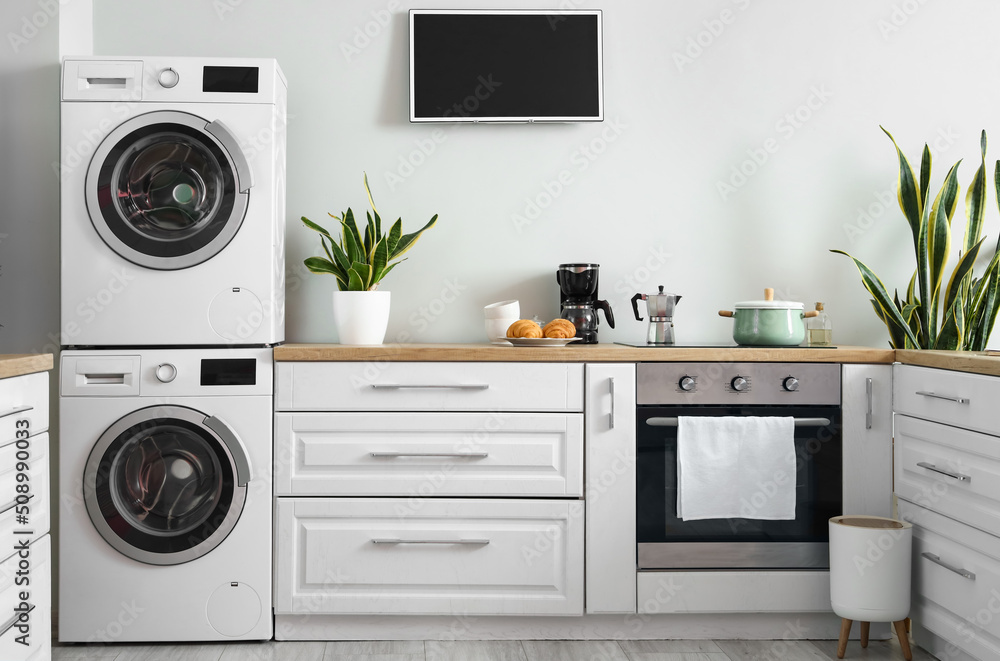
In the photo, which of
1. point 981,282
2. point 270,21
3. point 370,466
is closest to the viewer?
point 370,466

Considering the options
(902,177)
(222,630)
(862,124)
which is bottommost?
(222,630)

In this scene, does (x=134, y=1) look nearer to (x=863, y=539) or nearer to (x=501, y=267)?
(x=501, y=267)

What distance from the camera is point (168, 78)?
2240mm

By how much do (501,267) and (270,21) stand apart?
4.06 feet

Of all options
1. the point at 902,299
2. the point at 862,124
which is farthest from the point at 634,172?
the point at 902,299

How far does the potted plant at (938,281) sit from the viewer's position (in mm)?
2537

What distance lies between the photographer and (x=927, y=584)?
2.14m

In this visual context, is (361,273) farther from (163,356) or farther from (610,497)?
(610,497)

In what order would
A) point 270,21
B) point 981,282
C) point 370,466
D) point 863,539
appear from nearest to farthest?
point 863,539 → point 370,466 → point 981,282 → point 270,21

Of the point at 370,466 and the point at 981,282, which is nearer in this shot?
the point at 370,466

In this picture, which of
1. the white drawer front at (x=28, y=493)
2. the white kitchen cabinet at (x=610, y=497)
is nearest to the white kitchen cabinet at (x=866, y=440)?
the white kitchen cabinet at (x=610, y=497)

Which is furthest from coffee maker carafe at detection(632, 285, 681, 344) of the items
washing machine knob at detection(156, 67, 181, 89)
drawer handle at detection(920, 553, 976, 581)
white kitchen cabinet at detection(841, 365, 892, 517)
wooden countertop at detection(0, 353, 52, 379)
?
wooden countertop at detection(0, 353, 52, 379)

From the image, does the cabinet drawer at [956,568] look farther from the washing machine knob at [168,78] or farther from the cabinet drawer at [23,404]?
the washing machine knob at [168,78]

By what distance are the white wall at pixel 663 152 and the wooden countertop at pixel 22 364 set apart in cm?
103
